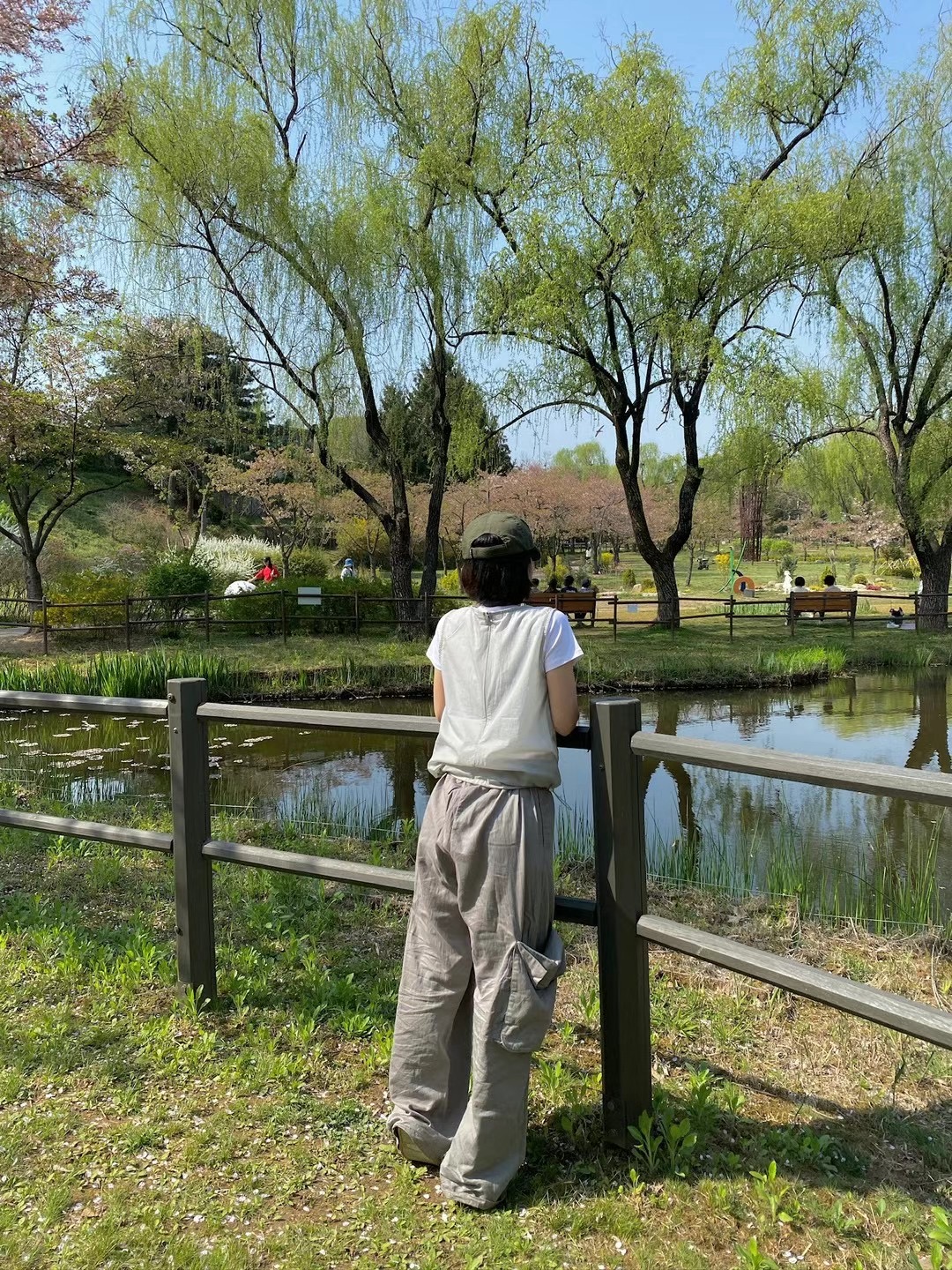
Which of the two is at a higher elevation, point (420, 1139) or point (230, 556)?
point (230, 556)

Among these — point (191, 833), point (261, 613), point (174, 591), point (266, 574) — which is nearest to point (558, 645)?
point (191, 833)

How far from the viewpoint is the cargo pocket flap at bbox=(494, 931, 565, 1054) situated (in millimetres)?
1990

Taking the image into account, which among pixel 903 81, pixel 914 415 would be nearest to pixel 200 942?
pixel 914 415

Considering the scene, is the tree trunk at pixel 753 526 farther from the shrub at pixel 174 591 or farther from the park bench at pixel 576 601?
the shrub at pixel 174 591

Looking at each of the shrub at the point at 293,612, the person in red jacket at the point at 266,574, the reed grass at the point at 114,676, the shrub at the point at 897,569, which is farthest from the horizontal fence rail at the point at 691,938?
the shrub at the point at 897,569

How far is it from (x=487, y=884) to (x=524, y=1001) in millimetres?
267

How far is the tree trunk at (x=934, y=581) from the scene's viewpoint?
65.9 ft

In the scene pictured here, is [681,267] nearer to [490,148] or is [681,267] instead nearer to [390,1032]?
[490,148]

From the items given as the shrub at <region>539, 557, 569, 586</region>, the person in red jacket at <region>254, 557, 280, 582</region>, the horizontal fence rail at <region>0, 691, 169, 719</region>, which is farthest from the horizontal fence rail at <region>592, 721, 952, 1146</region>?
the shrub at <region>539, 557, 569, 586</region>

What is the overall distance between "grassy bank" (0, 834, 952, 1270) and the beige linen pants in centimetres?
12

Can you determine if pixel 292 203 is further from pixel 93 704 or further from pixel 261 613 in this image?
pixel 93 704

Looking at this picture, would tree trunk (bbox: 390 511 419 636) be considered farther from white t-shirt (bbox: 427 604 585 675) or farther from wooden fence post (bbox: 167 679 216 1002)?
white t-shirt (bbox: 427 604 585 675)

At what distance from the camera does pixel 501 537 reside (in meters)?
2.14

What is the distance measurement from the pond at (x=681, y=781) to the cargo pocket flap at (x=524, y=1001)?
3210 millimetres
